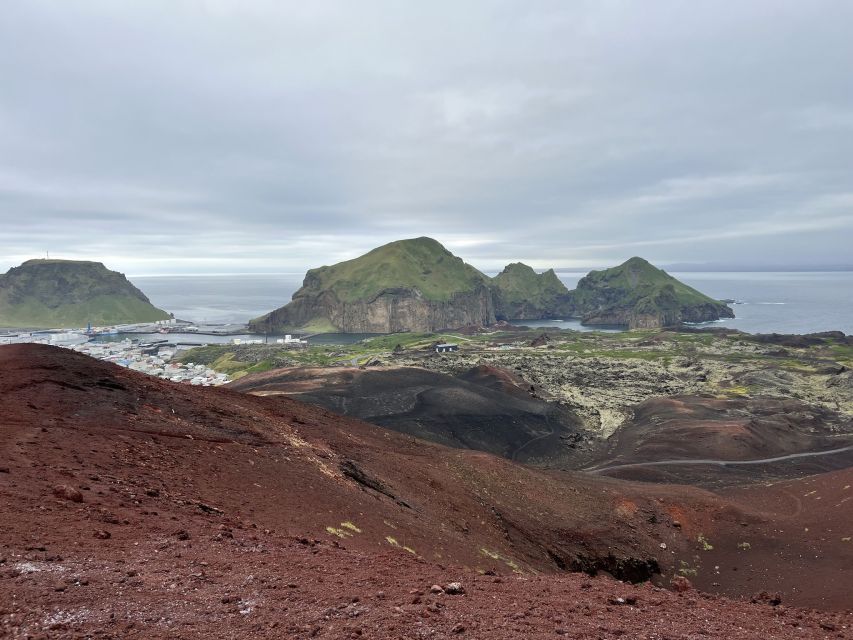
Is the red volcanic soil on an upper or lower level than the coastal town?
upper

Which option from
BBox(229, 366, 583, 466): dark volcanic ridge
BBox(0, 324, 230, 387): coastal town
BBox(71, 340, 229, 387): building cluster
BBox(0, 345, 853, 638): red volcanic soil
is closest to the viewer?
BBox(0, 345, 853, 638): red volcanic soil

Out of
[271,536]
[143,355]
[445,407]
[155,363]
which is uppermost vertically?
[271,536]

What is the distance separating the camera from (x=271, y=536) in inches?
500

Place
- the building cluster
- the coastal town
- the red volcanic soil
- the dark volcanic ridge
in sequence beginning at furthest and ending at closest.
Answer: the coastal town < the building cluster < the dark volcanic ridge < the red volcanic soil

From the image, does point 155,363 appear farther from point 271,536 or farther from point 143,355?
point 271,536

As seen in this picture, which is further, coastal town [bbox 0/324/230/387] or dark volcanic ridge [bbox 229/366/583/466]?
coastal town [bbox 0/324/230/387]

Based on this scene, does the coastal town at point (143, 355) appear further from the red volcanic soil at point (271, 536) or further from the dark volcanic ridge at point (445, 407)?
the red volcanic soil at point (271, 536)

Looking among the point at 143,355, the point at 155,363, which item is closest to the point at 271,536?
the point at 155,363

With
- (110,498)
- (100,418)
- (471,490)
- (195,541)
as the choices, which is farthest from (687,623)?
(100,418)

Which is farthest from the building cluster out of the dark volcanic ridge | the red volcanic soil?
the red volcanic soil

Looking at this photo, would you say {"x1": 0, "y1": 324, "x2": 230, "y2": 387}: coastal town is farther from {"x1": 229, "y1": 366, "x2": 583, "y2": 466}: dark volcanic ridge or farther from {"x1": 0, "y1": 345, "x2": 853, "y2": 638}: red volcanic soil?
{"x1": 0, "y1": 345, "x2": 853, "y2": 638}: red volcanic soil

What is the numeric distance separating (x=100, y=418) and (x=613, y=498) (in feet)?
90.6

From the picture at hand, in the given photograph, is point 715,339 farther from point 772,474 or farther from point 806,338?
point 772,474

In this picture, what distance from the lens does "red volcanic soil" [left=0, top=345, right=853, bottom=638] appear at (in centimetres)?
829
